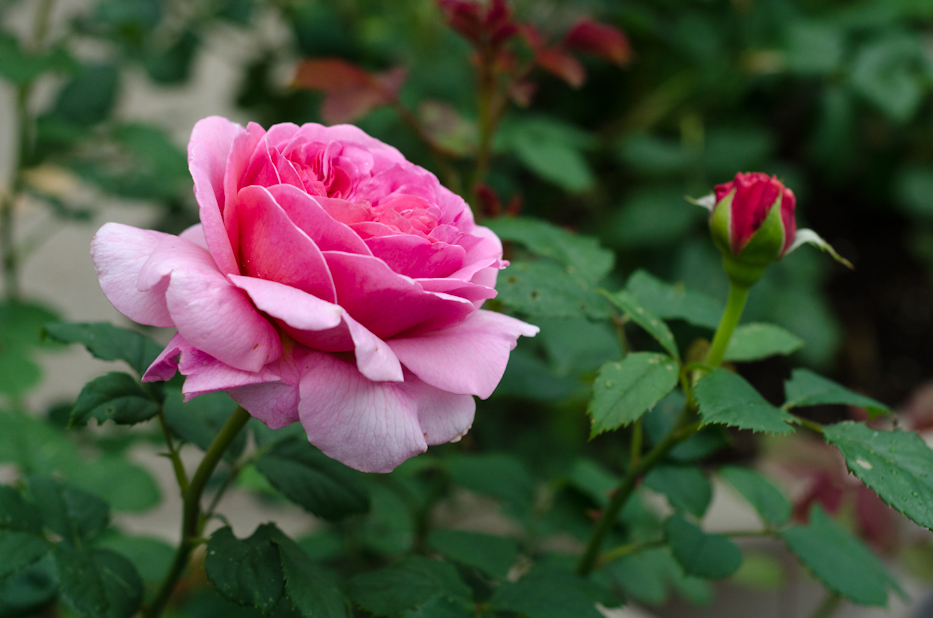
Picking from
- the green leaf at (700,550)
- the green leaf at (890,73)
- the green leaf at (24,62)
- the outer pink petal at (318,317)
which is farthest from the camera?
the green leaf at (890,73)

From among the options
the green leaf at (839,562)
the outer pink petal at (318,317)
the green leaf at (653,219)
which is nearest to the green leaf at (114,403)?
the outer pink petal at (318,317)

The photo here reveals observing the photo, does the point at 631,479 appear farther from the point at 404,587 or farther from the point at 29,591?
the point at 29,591

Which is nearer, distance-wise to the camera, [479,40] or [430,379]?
[430,379]

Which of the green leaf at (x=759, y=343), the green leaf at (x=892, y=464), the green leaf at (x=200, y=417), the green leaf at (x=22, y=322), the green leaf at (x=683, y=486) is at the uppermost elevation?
the green leaf at (x=892, y=464)

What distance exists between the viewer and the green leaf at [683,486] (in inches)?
19.8

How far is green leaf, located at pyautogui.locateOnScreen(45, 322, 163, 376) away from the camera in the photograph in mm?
385

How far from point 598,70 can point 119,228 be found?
1.33 m

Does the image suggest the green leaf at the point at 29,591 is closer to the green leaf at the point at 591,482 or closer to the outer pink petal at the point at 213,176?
the outer pink petal at the point at 213,176

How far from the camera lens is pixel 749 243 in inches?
15.1

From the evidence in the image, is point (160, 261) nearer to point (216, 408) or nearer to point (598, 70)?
point (216, 408)

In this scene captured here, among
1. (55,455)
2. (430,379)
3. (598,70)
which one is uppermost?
(430,379)

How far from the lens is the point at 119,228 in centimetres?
32

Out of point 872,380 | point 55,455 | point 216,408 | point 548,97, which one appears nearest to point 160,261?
point 216,408

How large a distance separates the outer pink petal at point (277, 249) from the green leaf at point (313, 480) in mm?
162
